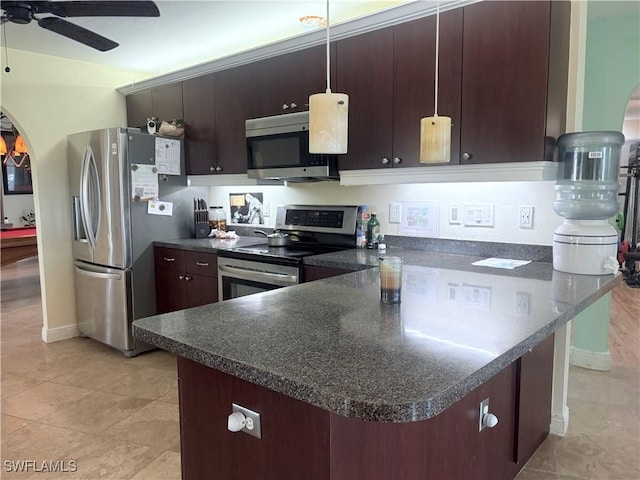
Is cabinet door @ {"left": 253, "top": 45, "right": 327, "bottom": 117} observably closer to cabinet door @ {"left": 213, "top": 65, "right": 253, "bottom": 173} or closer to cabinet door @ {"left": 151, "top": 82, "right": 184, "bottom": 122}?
cabinet door @ {"left": 213, "top": 65, "right": 253, "bottom": 173}

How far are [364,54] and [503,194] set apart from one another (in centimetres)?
114

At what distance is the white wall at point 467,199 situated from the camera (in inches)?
96.0

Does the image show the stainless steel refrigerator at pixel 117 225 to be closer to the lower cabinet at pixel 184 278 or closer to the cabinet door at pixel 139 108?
the lower cabinet at pixel 184 278

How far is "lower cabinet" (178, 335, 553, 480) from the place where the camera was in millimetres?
1030

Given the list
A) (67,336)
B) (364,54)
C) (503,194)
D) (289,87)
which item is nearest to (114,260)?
(67,336)

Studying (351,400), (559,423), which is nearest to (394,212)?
(559,423)

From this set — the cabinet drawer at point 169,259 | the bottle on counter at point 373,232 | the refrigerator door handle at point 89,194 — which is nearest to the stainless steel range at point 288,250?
the bottle on counter at point 373,232

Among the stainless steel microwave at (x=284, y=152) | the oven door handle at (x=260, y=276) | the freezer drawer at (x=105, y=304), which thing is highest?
the stainless steel microwave at (x=284, y=152)

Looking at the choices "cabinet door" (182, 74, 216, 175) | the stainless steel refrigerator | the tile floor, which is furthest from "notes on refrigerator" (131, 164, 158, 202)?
the tile floor

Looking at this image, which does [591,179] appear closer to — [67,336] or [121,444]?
[121,444]

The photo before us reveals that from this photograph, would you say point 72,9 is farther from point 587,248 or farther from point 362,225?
point 587,248

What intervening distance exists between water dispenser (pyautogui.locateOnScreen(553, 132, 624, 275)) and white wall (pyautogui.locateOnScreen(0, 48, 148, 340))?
379cm

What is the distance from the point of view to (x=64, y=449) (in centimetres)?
227

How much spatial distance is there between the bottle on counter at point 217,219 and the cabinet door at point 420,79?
6.33 feet
